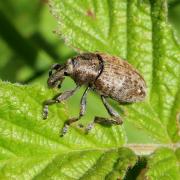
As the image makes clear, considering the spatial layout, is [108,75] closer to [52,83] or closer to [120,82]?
[120,82]

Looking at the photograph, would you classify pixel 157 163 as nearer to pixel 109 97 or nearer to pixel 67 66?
pixel 109 97

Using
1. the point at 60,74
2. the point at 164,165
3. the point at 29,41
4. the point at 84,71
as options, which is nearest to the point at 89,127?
the point at 164,165

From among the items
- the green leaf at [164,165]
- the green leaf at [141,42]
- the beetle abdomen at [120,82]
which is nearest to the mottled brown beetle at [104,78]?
the beetle abdomen at [120,82]

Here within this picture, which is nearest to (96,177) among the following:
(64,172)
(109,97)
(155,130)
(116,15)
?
(64,172)

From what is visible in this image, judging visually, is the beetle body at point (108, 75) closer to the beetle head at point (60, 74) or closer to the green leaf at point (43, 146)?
the beetle head at point (60, 74)

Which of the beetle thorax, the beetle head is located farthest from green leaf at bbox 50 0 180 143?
the beetle head

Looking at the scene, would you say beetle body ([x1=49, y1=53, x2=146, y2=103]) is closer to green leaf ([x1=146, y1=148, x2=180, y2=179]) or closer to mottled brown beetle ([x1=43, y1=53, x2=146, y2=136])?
mottled brown beetle ([x1=43, y1=53, x2=146, y2=136])
